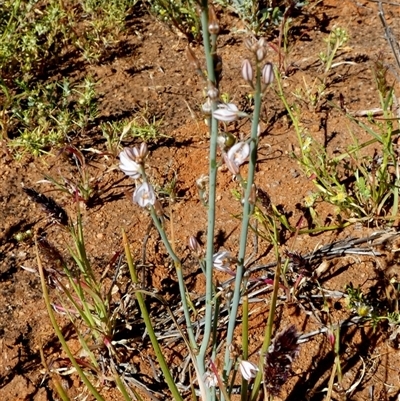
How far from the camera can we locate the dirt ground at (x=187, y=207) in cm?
179

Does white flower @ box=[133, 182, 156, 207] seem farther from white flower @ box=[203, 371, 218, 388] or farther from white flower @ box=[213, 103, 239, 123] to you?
white flower @ box=[203, 371, 218, 388]

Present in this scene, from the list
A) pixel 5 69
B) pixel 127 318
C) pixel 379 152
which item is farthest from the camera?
pixel 5 69

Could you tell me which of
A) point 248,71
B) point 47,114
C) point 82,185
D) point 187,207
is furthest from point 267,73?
point 47,114

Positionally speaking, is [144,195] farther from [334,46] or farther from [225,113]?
[334,46]

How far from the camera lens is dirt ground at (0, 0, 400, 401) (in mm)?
1793

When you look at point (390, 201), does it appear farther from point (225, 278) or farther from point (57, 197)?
point (57, 197)

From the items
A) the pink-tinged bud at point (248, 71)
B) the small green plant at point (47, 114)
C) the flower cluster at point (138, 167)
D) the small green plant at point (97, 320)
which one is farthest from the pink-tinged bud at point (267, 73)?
the small green plant at point (47, 114)

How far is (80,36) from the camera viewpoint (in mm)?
3027

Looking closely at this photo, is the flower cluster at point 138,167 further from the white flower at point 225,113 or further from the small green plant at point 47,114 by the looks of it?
the small green plant at point 47,114

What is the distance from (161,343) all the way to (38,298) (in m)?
0.47

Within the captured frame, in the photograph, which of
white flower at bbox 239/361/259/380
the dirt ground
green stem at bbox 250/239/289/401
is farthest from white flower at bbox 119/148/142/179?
the dirt ground

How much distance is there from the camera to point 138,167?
1.06 m

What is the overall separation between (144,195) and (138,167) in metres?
0.06

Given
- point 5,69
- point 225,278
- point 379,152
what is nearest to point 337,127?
point 379,152
